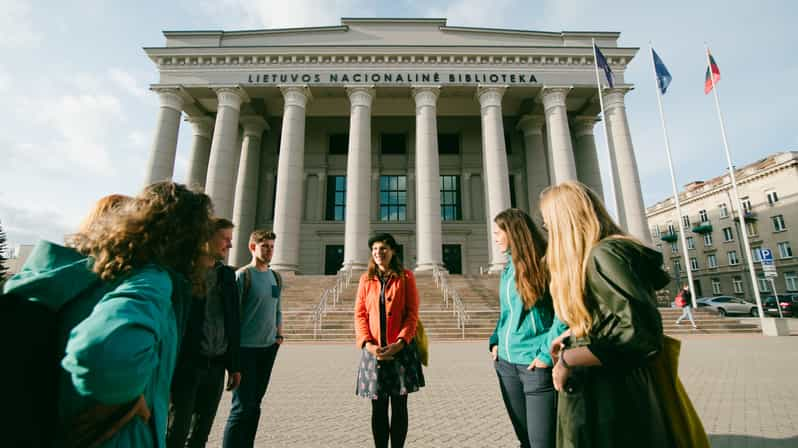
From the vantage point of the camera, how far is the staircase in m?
12.4

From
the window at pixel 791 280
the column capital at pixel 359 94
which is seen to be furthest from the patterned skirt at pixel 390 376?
the window at pixel 791 280

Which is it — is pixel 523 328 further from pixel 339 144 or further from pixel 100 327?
pixel 339 144

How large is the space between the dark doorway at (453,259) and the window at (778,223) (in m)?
37.7

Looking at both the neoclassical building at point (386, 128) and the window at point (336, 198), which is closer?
the neoclassical building at point (386, 128)

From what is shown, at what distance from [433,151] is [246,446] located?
18.7m

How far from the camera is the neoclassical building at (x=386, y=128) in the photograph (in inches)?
800

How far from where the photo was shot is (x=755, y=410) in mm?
4664

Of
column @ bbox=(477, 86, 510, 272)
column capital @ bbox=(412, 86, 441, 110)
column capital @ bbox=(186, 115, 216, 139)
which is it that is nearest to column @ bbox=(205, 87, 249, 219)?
column capital @ bbox=(186, 115, 216, 139)

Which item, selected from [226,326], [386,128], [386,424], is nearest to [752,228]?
[386,128]

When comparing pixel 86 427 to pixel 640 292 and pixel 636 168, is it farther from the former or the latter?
pixel 636 168

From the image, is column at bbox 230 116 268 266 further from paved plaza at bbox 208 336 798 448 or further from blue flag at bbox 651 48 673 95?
blue flag at bbox 651 48 673 95

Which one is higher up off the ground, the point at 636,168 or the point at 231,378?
the point at 636,168

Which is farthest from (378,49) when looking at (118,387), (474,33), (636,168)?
(118,387)

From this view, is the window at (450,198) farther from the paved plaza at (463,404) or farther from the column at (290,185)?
the paved plaza at (463,404)
